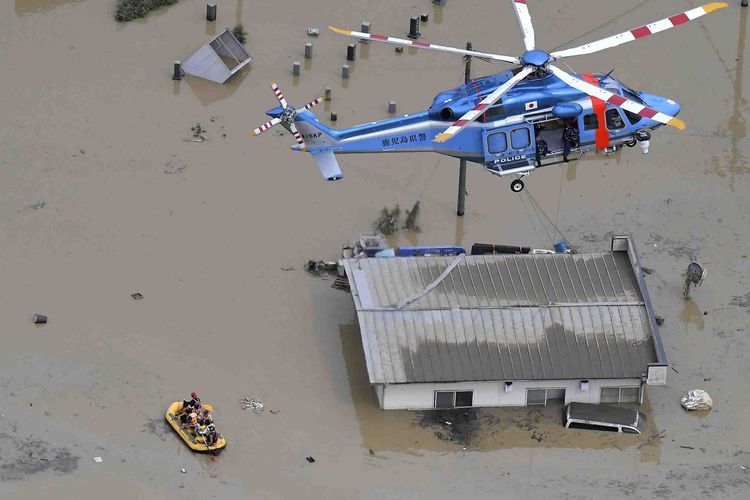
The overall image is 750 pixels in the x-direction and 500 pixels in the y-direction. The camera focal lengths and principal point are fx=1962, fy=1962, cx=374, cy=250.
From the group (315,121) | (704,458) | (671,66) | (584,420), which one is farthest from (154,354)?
(671,66)

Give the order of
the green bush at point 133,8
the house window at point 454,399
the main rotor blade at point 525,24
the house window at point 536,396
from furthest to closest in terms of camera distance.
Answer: the green bush at point 133,8, the main rotor blade at point 525,24, the house window at point 536,396, the house window at point 454,399

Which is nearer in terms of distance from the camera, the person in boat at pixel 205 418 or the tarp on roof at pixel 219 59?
the person in boat at pixel 205 418

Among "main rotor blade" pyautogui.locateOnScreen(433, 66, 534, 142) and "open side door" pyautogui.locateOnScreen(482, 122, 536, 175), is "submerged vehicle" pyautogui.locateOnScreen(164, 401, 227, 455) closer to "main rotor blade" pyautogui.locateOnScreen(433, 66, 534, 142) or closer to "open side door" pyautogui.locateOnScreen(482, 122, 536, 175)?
"main rotor blade" pyautogui.locateOnScreen(433, 66, 534, 142)

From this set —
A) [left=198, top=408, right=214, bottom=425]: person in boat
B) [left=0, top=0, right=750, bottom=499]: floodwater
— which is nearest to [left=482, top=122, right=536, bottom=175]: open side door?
[left=0, top=0, right=750, bottom=499]: floodwater

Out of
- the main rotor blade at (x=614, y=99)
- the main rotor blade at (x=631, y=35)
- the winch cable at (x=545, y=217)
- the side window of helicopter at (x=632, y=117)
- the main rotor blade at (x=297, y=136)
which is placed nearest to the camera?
the main rotor blade at (x=614, y=99)

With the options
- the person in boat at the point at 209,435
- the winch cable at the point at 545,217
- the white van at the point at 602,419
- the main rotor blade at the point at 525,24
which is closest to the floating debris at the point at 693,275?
the winch cable at the point at 545,217

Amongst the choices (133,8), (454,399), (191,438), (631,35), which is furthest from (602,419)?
(133,8)

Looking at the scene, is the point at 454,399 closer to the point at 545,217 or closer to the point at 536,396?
the point at 536,396

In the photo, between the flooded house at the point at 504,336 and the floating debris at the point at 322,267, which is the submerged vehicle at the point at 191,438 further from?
the floating debris at the point at 322,267

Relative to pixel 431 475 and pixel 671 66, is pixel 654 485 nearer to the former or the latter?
pixel 431 475
